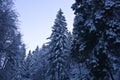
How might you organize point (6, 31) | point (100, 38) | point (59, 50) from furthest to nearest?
point (59, 50), point (6, 31), point (100, 38)

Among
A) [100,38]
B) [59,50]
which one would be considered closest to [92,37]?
[100,38]

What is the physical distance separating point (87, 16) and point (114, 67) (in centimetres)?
531

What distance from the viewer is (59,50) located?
36.8m

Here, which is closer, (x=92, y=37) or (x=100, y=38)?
(x=100, y=38)

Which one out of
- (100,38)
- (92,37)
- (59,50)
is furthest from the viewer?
(59,50)

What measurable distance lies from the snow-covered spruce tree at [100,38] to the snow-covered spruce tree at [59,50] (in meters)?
18.3

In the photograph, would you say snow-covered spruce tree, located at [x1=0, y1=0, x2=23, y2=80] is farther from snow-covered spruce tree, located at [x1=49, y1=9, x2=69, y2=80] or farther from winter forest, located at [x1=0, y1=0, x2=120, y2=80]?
snow-covered spruce tree, located at [x1=49, y1=9, x2=69, y2=80]

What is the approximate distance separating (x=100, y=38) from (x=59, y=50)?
69.2 feet

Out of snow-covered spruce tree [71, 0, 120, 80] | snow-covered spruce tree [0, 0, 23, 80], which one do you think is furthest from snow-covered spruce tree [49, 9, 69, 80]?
snow-covered spruce tree [71, 0, 120, 80]

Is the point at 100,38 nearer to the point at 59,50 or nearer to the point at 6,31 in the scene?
the point at 6,31

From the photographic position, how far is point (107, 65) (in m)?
15.4

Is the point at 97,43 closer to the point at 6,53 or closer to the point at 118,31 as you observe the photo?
the point at 118,31

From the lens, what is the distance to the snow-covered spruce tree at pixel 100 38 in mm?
15336

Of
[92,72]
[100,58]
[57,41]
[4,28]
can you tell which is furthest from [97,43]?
[57,41]
